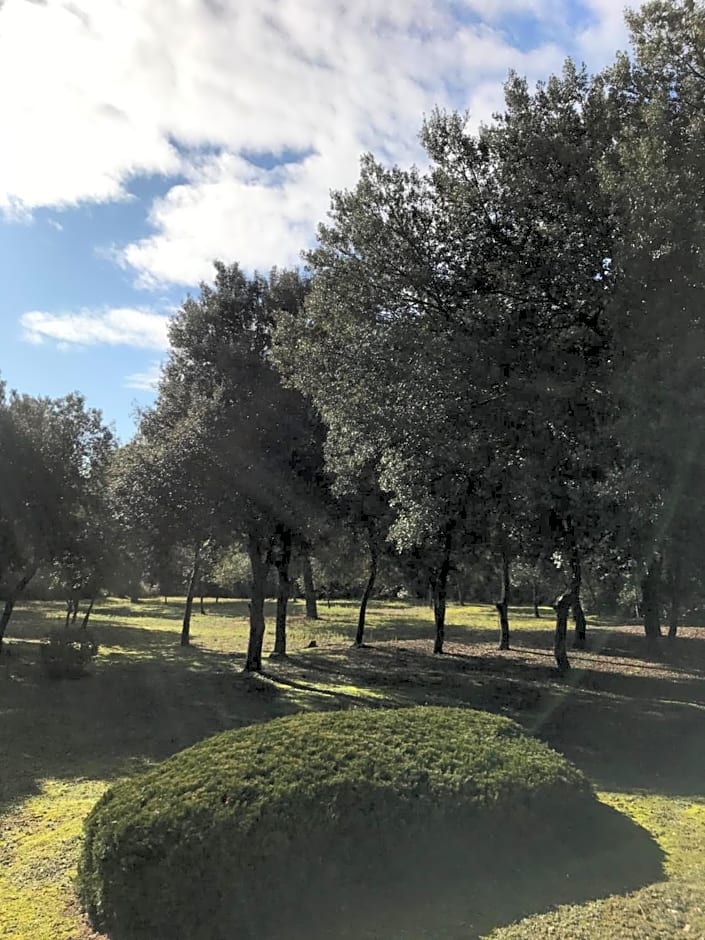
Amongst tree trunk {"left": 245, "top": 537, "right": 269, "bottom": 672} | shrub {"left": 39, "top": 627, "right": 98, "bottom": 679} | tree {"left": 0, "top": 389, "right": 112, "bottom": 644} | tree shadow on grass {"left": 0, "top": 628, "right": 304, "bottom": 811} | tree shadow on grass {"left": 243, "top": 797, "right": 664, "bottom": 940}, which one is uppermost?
tree {"left": 0, "top": 389, "right": 112, "bottom": 644}

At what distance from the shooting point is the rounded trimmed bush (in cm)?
430

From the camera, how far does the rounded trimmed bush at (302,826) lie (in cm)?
430

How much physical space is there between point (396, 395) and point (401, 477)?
1893 millimetres

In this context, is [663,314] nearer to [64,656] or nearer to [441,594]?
[64,656]

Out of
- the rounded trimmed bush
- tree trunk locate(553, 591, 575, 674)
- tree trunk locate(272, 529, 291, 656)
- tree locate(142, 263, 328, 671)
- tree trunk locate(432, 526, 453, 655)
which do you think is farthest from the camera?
tree trunk locate(432, 526, 453, 655)

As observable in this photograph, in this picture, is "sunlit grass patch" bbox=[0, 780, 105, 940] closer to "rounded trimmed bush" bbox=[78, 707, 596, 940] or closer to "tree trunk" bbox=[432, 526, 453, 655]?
"rounded trimmed bush" bbox=[78, 707, 596, 940]

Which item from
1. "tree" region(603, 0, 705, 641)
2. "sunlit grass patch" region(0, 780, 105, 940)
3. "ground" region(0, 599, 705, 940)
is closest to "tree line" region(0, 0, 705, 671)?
"tree" region(603, 0, 705, 641)

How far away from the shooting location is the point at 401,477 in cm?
1305

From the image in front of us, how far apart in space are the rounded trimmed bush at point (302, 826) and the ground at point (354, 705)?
588mm

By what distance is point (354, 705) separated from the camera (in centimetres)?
1361

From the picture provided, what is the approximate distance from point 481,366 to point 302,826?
812 cm

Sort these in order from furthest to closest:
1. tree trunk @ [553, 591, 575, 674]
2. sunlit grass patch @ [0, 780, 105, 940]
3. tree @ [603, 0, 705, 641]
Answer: tree trunk @ [553, 591, 575, 674], tree @ [603, 0, 705, 641], sunlit grass patch @ [0, 780, 105, 940]

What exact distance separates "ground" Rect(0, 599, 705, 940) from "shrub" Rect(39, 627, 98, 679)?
409 millimetres

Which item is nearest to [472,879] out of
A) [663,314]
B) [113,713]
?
[663,314]
